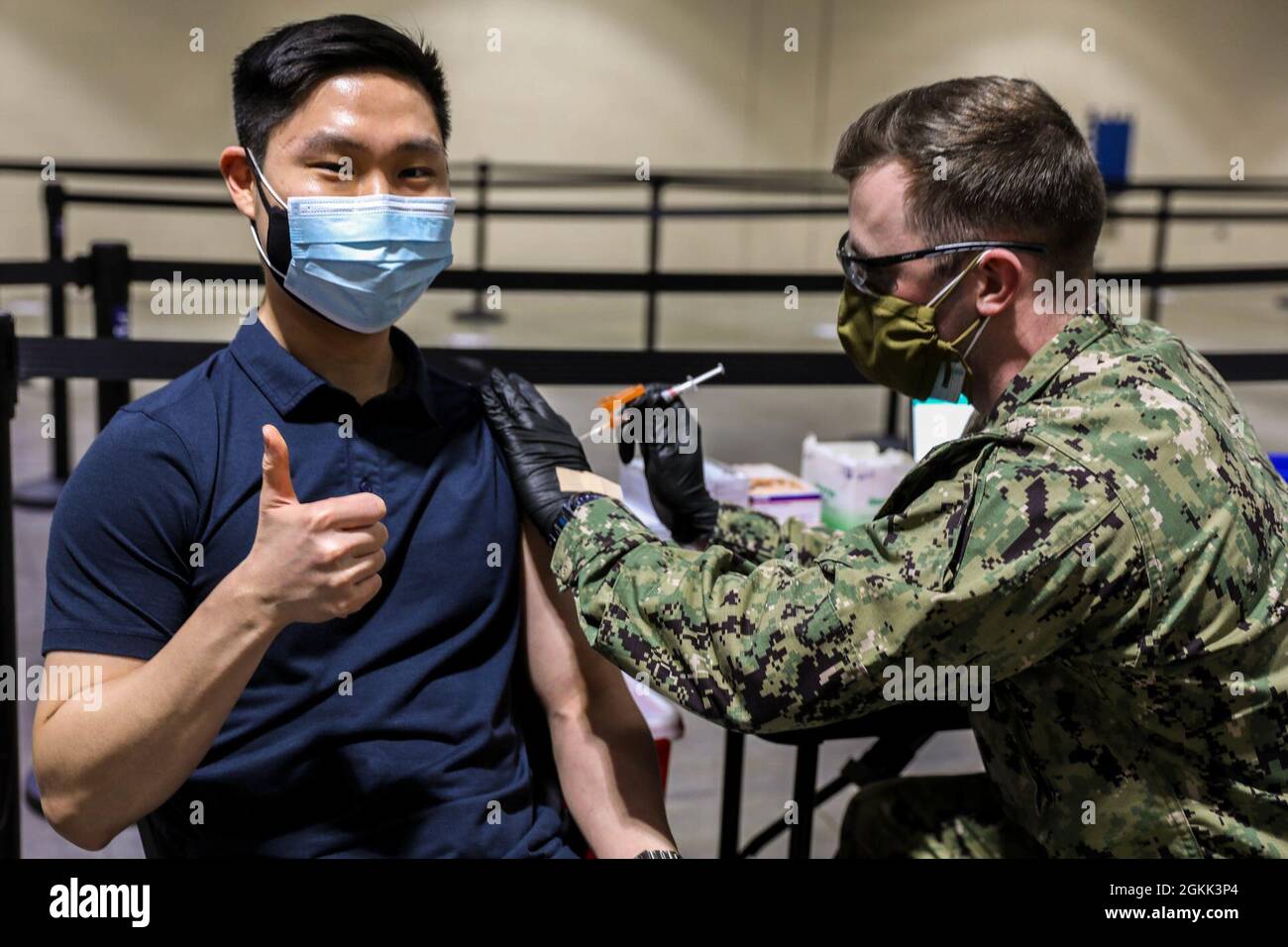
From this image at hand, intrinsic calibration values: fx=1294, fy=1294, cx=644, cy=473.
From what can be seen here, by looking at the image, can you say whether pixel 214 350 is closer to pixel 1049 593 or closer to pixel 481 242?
pixel 1049 593

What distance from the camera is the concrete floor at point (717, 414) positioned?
3086 millimetres

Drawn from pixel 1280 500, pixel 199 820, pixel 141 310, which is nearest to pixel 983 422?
pixel 1280 500

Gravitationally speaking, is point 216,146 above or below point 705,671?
above

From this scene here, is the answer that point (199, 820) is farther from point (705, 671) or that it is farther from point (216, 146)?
point (216, 146)

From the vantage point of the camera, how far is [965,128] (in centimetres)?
153

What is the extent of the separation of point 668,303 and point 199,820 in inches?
355

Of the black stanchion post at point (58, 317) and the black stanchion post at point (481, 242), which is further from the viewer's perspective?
the black stanchion post at point (481, 242)

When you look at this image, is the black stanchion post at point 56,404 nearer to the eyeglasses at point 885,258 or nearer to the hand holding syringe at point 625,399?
the hand holding syringe at point 625,399

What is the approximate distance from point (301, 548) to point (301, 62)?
0.62 meters

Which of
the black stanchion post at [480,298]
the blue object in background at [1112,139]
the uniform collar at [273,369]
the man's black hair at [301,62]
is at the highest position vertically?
the blue object in background at [1112,139]

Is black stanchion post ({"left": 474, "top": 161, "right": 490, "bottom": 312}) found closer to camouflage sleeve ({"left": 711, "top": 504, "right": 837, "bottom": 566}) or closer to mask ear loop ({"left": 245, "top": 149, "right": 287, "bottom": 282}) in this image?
camouflage sleeve ({"left": 711, "top": 504, "right": 837, "bottom": 566})

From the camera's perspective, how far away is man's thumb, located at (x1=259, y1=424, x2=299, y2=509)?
1283mm

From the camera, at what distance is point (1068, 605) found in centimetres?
135

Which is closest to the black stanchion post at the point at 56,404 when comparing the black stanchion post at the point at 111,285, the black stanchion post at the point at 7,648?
the black stanchion post at the point at 111,285
